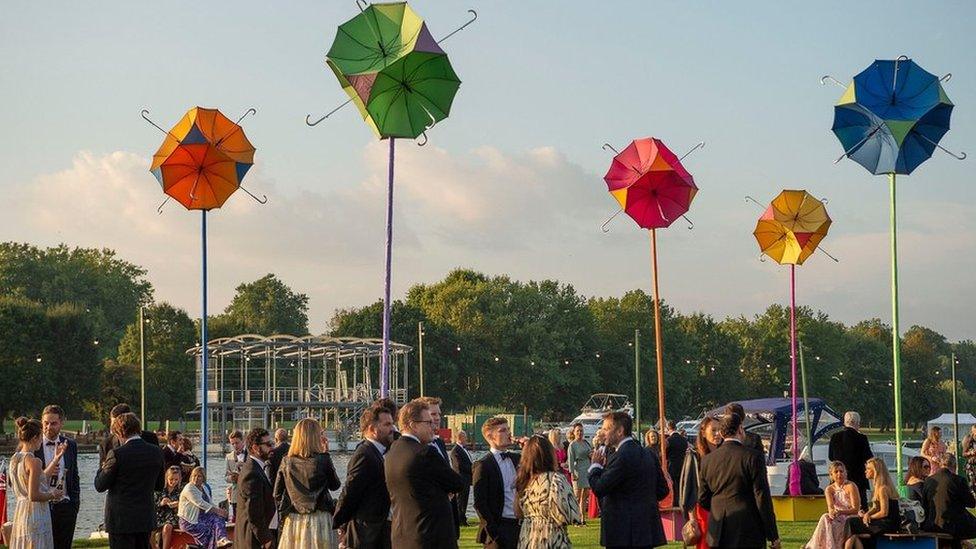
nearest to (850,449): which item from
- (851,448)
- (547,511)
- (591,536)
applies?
(851,448)

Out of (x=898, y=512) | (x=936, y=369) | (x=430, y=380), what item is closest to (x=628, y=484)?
(x=898, y=512)

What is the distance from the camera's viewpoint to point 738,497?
12.8 meters

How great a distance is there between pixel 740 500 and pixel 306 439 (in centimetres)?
386

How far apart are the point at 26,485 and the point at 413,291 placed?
104685 millimetres

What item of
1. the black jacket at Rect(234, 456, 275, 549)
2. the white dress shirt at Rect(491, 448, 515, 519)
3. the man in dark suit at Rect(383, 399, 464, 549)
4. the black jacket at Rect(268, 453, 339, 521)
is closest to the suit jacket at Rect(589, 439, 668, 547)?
the white dress shirt at Rect(491, 448, 515, 519)

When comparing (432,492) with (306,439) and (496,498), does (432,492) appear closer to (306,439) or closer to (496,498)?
(496,498)

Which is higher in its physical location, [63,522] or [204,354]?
[204,354]

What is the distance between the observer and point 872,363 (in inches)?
5630

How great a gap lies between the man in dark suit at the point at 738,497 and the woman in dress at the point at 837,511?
13.4ft

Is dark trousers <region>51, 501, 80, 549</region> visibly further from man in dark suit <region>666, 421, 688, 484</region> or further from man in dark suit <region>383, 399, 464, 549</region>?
man in dark suit <region>666, 421, 688, 484</region>

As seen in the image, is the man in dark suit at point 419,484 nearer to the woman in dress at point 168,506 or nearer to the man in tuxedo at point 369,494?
the man in tuxedo at point 369,494

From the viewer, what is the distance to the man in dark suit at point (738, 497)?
1271 centimetres

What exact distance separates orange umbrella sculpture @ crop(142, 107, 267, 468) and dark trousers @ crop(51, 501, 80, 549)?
4823 millimetres

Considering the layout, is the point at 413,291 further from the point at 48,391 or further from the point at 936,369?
the point at 936,369
